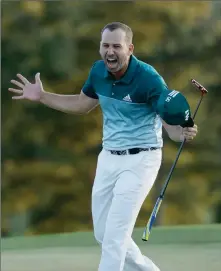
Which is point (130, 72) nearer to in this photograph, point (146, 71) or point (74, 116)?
point (146, 71)

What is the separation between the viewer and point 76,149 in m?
20.0

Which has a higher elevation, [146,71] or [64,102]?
[146,71]

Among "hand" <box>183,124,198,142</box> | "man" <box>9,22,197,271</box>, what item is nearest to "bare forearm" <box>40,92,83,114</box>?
"man" <box>9,22,197,271</box>

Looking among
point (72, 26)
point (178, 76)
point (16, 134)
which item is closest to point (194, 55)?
point (178, 76)

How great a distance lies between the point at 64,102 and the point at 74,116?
14.5m

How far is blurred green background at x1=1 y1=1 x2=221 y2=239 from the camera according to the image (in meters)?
19.3

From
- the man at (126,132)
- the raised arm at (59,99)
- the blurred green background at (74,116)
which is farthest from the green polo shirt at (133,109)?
the blurred green background at (74,116)

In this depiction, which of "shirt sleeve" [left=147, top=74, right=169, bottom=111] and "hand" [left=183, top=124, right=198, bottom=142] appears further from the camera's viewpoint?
"hand" [left=183, top=124, right=198, bottom=142]

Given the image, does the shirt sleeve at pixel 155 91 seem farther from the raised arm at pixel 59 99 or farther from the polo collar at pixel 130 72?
the raised arm at pixel 59 99

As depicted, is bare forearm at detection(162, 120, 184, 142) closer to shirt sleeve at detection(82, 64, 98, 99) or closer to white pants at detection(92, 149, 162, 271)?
white pants at detection(92, 149, 162, 271)

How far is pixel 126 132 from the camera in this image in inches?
183

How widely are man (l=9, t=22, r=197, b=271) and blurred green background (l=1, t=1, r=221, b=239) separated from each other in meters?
14.2

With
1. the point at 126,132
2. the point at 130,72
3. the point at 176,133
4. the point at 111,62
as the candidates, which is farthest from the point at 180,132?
the point at 111,62

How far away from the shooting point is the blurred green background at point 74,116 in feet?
63.2
